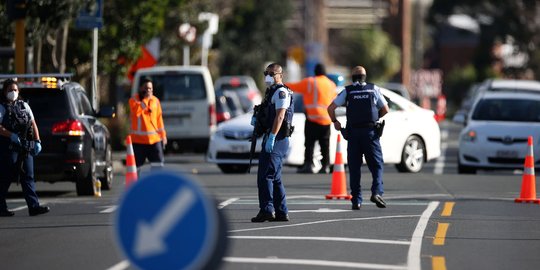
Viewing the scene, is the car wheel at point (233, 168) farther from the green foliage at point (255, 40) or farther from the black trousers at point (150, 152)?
the green foliage at point (255, 40)

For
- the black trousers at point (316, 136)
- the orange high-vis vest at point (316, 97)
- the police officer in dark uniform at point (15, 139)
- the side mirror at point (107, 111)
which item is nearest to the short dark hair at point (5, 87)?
the police officer in dark uniform at point (15, 139)

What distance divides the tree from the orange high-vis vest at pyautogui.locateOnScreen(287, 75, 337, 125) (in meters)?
64.1

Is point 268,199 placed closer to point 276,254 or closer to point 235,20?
point 276,254

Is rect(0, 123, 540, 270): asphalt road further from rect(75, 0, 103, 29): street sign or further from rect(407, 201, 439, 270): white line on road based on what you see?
rect(75, 0, 103, 29): street sign

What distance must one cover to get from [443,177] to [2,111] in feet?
32.1

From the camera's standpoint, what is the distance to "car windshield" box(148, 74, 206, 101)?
31188 mm

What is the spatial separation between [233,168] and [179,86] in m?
4.84

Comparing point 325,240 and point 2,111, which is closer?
point 325,240

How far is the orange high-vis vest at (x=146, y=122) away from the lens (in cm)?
1966

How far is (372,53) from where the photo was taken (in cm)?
10006

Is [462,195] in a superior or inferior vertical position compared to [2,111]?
inferior

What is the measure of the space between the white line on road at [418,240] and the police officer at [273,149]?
5.00 feet

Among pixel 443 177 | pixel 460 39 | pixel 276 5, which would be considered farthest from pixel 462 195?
pixel 460 39

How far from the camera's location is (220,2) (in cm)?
5962
